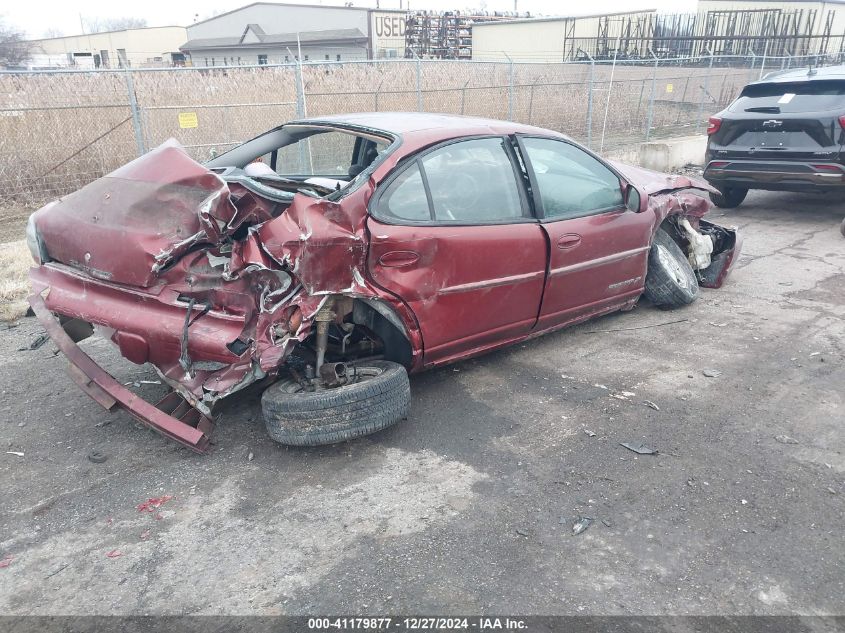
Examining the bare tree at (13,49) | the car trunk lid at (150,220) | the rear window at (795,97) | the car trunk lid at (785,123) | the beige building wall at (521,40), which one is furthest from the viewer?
the bare tree at (13,49)

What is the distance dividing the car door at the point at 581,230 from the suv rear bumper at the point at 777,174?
4.06m

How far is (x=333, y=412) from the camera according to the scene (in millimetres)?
3443

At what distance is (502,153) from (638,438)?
6.43ft

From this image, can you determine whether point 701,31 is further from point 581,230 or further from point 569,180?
point 581,230

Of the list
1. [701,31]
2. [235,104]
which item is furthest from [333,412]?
[701,31]

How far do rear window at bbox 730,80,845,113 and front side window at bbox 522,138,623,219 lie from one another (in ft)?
15.1

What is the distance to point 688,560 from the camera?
9.14ft

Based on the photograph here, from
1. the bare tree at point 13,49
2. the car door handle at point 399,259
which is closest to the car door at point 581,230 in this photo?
the car door handle at point 399,259

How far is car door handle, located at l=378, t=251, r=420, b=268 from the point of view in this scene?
367 centimetres

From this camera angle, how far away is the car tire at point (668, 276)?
218 inches

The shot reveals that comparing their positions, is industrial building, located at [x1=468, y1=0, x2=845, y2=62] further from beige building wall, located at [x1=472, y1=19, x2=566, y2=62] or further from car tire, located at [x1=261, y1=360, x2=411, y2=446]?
car tire, located at [x1=261, y1=360, x2=411, y2=446]

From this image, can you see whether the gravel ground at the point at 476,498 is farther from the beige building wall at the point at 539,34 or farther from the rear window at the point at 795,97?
the beige building wall at the point at 539,34

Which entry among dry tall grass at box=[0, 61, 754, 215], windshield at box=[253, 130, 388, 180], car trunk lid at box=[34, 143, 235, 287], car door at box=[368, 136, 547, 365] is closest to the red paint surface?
car trunk lid at box=[34, 143, 235, 287]

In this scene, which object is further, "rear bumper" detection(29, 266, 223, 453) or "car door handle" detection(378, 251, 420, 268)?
"car door handle" detection(378, 251, 420, 268)
